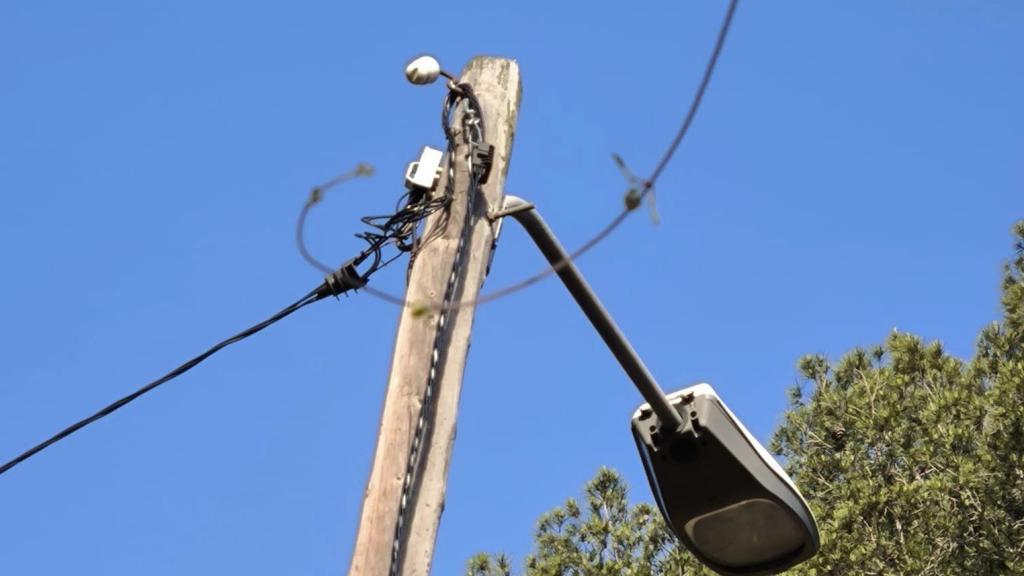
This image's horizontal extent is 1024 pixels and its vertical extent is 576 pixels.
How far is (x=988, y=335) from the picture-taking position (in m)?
17.2

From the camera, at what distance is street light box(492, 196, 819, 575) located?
4.80 meters

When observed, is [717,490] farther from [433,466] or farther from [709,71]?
[709,71]

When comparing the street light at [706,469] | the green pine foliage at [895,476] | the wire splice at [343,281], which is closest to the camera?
the street light at [706,469]

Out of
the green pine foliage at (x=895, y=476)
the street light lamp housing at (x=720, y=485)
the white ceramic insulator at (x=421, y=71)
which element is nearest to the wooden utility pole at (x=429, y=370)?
the white ceramic insulator at (x=421, y=71)

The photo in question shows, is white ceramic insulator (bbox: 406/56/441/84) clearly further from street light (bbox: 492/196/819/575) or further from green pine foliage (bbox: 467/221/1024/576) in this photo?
green pine foliage (bbox: 467/221/1024/576)

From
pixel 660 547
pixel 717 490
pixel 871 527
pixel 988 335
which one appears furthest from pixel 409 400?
pixel 988 335

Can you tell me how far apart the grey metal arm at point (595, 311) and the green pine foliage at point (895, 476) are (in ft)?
31.9

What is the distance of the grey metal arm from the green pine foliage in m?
9.73

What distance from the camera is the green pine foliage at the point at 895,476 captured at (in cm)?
1455

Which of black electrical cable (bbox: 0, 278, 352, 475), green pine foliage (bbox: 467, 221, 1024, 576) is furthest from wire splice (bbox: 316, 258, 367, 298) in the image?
green pine foliage (bbox: 467, 221, 1024, 576)

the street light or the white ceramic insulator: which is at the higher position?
the white ceramic insulator

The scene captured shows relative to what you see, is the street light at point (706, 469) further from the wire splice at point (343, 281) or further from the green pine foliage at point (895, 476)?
the green pine foliage at point (895, 476)

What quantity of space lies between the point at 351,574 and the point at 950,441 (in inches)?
459

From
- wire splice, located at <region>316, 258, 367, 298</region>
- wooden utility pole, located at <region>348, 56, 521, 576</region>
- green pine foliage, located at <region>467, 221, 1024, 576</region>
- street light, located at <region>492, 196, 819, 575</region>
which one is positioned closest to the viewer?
wooden utility pole, located at <region>348, 56, 521, 576</region>
